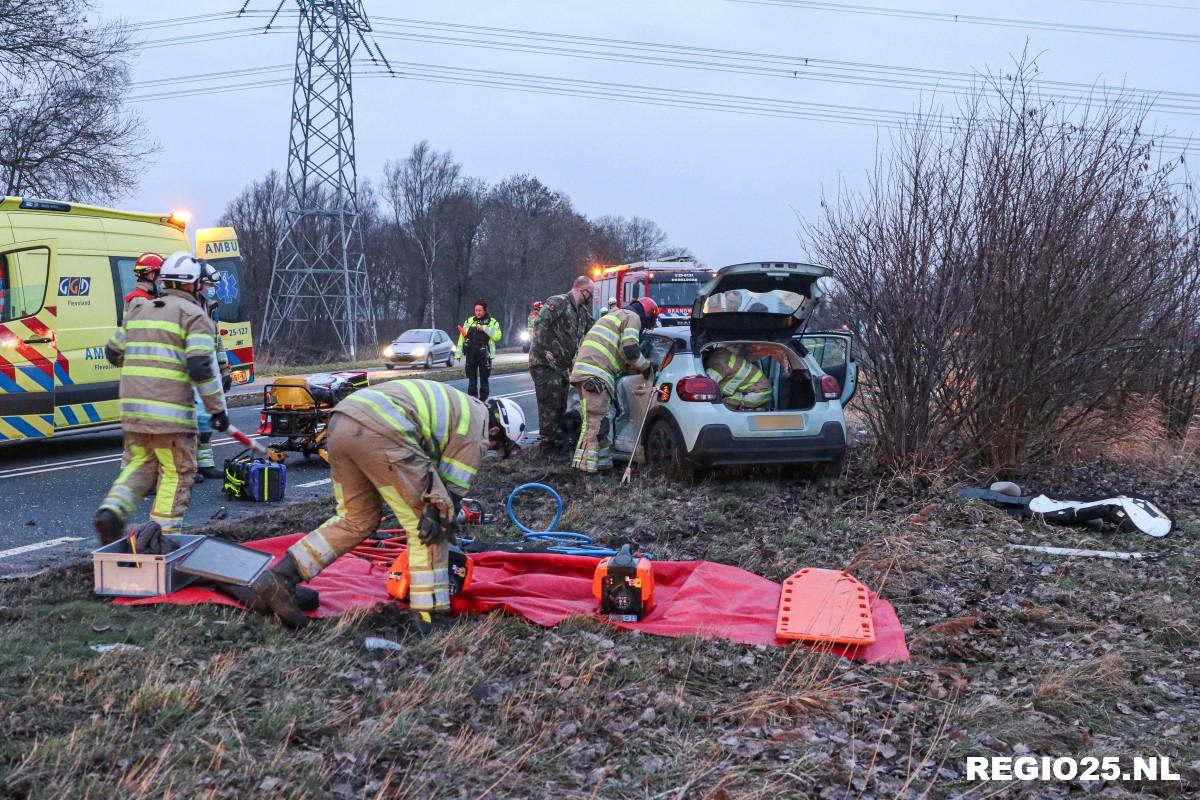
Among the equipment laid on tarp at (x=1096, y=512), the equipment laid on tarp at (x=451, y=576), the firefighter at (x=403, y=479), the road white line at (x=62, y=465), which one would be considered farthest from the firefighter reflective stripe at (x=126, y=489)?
the equipment laid on tarp at (x=1096, y=512)

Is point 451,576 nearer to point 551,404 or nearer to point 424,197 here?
point 551,404

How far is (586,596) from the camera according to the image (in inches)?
222

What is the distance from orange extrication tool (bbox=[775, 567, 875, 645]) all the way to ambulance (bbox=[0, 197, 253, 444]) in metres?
8.40

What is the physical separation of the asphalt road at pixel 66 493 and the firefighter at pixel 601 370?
2507mm

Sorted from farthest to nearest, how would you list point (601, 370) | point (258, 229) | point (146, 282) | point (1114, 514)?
point (258, 229) → point (601, 370) → point (1114, 514) → point (146, 282)

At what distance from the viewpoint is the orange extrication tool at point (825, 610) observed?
16.1 feet

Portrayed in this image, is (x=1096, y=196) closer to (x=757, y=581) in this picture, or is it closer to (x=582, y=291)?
(x=582, y=291)

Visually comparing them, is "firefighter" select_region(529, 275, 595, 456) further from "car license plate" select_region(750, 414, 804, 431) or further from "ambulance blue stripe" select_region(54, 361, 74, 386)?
"ambulance blue stripe" select_region(54, 361, 74, 386)

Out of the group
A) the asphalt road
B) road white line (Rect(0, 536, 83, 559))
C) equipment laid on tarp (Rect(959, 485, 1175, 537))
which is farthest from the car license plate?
road white line (Rect(0, 536, 83, 559))

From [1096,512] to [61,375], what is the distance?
1003cm

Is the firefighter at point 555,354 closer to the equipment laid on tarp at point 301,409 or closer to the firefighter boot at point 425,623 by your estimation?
the equipment laid on tarp at point 301,409

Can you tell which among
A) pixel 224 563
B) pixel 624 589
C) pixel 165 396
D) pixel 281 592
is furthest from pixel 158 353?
pixel 624 589

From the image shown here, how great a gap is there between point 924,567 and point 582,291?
5.26 metres

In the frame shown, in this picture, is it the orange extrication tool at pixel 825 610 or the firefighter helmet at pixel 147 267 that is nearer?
the orange extrication tool at pixel 825 610
